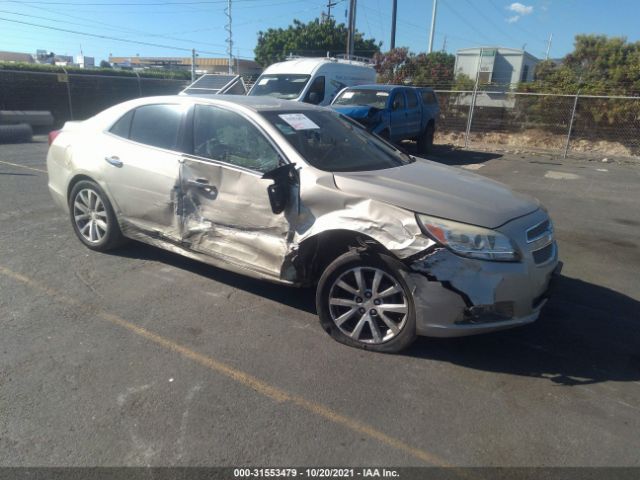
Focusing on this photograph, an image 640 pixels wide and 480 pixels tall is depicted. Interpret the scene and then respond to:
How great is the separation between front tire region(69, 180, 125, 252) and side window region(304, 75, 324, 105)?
869cm

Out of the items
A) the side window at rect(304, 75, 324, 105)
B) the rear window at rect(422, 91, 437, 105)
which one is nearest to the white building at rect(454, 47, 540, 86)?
the rear window at rect(422, 91, 437, 105)

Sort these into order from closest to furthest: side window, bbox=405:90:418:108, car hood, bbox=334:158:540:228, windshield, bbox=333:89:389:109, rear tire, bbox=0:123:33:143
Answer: car hood, bbox=334:158:540:228
windshield, bbox=333:89:389:109
side window, bbox=405:90:418:108
rear tire, bbox=0:123:33:143

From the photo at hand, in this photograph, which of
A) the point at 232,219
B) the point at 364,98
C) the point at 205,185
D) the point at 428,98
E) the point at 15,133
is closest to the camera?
the point at 232,219

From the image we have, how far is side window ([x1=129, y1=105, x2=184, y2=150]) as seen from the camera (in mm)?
4324

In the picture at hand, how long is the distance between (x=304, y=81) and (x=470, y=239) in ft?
36.7

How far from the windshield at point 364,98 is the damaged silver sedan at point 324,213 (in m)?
7.70

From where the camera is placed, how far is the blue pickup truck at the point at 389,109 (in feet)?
37.2

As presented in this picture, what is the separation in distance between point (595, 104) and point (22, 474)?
1762 centimetres

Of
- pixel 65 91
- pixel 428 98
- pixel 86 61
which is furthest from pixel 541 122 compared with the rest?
pixel 86 61

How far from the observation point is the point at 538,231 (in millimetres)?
3473

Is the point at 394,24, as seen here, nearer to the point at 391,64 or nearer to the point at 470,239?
the point at 391,64

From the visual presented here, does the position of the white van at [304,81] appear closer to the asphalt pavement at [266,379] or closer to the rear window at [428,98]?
the rear window at [428,98]

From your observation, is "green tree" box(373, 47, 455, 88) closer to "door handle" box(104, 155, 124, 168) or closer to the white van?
the white van

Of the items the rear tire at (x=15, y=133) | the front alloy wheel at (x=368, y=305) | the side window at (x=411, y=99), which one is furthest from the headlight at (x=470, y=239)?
the rear tire at (x=15, y=133)
